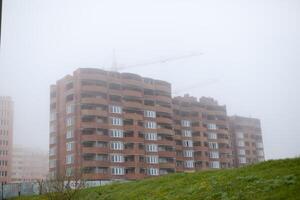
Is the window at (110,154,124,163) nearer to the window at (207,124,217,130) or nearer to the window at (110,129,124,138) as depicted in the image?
the window at (110,129,124,138)

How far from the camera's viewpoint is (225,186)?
1848cm

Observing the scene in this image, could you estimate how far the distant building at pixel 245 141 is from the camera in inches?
4670

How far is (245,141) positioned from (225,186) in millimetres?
106497

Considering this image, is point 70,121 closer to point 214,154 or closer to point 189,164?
point 189,164

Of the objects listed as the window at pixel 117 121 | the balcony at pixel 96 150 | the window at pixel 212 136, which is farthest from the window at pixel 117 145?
the window at pixel 212 136

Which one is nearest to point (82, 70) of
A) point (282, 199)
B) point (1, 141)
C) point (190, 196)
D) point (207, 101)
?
point (1, 141)

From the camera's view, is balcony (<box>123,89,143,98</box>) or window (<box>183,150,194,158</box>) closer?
balcony (<box>123,89,143,98</box>)

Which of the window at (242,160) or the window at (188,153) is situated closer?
the window at (188,153)

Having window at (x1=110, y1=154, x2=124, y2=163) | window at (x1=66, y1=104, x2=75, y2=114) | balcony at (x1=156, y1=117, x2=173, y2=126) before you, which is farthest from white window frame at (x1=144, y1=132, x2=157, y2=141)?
window at (x1=66, y1=104, x2=75, y2=114)

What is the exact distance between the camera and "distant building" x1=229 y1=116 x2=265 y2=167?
118625 millimetres

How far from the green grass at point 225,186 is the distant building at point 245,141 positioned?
96076 millimetres

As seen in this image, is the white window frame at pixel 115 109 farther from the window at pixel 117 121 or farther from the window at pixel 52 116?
the window at pixel 52 116

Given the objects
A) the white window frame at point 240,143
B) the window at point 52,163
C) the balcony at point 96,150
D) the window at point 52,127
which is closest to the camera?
the balcony at point 96,150

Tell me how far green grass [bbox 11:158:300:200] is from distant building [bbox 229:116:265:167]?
9608 centimetres
